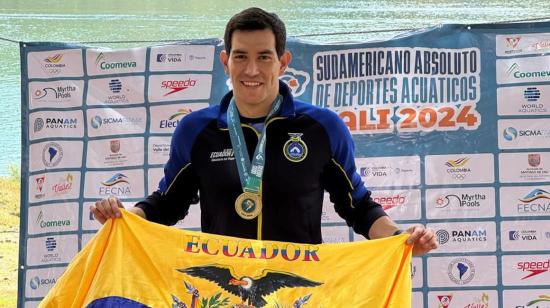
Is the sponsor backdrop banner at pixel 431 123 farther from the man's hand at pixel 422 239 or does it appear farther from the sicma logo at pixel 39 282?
the man's hand at pixel 422 239

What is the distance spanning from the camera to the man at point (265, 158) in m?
3.12

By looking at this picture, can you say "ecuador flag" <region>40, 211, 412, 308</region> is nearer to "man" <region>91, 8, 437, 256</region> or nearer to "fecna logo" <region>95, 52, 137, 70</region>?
"man" <region>91, 8, 437, 256</region>

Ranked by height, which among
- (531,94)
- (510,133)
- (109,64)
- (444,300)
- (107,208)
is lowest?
(444,300)

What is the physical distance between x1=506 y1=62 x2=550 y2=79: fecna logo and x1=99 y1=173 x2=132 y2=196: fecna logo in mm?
2469

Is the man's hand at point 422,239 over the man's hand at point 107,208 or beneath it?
beneath

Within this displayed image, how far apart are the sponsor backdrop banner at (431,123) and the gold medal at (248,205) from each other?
2.60 m

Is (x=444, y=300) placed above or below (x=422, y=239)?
below

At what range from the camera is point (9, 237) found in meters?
8.62

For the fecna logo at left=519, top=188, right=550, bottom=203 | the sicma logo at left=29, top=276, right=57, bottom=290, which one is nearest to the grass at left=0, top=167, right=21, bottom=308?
the sicma logo at left=29, top=276, right=57, bottom=290

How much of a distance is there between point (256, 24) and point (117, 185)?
302 cm

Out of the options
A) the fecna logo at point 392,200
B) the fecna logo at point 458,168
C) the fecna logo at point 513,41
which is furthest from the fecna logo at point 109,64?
the fecna logo at point 513,41

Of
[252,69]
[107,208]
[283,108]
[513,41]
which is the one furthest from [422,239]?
[513,41]

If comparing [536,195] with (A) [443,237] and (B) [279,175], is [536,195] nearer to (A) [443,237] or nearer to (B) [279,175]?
(A) [443,237]

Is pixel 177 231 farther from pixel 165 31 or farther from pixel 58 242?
pixel 165 31
